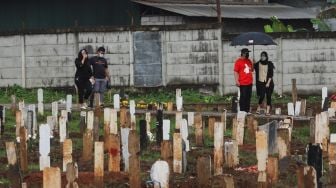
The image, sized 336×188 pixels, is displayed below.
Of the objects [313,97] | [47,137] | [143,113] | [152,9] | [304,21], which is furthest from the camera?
[304,21]

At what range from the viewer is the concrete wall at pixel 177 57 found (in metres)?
22.4

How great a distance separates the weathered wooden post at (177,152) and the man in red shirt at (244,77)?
7.28 m

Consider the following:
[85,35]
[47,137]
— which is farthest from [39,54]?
[47,137]

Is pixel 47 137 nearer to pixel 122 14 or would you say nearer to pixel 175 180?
pixel 175 180

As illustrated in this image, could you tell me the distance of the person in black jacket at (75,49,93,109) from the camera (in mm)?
18875

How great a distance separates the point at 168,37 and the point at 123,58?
52.6 inches

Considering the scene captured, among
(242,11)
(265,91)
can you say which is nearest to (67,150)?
(265,91)

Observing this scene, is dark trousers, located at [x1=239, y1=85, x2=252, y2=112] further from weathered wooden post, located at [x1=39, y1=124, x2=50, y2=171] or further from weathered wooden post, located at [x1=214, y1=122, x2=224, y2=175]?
weathered wooden post, located at [x1=39, y1=124, x2=50, y2=171]

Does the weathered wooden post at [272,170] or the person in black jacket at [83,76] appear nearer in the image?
the weathered wooden post at [272,170]

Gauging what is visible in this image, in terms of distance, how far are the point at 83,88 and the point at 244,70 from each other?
3.74 m

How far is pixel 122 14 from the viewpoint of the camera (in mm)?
27656

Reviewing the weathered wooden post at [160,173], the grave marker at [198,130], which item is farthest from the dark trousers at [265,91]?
the weathered wooden post at [160,173]

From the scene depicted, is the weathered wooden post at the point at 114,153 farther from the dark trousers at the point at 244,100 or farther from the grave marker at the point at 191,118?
the dark trousers at the point at 244,100

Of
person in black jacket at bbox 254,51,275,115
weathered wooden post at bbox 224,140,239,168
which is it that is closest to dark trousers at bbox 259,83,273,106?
person in black jacket at bbox 254,51,275,115
